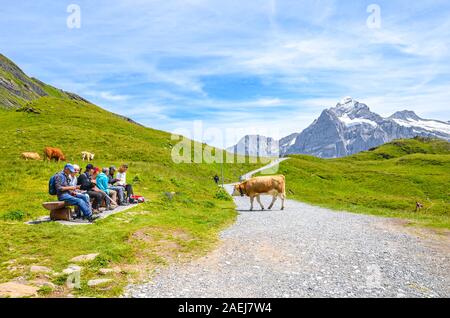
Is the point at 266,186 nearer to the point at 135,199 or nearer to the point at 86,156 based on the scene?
the point at 135,199

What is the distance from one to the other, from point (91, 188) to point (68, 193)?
6.86 ft

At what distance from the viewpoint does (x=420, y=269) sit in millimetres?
11383

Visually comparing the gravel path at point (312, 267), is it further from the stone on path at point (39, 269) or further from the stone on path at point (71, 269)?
the stone on path at point (39, 269)

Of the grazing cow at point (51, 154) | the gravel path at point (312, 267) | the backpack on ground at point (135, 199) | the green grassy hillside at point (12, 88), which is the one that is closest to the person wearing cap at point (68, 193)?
the backpack on ground at point (135, 199)

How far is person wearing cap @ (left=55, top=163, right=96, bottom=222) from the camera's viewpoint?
16.6 metres

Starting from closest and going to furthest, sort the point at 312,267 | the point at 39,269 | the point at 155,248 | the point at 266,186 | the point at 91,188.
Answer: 1. the point at 39,269
2. the point at 312,267
3. the point at 155,248
4. the point at 91,188
5. the point at 266,186

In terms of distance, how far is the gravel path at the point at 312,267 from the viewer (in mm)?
9281

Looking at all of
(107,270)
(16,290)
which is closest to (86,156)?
(107,270)

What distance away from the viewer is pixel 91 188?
18969 millimetres

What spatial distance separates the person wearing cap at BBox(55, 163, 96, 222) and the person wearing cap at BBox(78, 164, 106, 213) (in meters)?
1.39

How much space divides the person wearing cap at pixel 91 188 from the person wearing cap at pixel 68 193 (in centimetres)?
139
